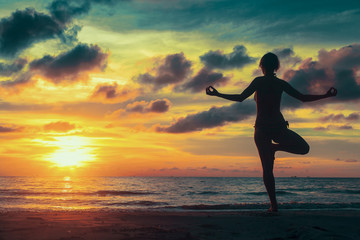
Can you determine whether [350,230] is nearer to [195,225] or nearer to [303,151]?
[303,151]

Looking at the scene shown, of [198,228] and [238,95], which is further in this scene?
[238,95]

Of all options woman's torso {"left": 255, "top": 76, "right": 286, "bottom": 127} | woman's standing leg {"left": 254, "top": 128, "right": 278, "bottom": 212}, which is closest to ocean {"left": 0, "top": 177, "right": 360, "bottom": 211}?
woman's standing leg {"left": 254, "top": 128, "right": 278, "bottom": 212}

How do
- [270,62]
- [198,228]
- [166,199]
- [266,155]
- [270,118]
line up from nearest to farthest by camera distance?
[198,228]
[270,118]
[266,155]
[270,62]
[166,199]

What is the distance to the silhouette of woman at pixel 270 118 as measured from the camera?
5809 millimetres

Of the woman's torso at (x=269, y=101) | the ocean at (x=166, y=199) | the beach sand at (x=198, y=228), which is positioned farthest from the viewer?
the ocean at (x=166, y=199)

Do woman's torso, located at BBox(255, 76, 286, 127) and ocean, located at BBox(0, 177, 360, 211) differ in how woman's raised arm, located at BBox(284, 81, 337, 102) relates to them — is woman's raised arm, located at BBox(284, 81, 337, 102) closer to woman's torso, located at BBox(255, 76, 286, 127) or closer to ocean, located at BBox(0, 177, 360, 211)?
woman's torso, located at BBox(255, 76, 286, 127)

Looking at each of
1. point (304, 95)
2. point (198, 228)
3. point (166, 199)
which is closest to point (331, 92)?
point (304, 95)

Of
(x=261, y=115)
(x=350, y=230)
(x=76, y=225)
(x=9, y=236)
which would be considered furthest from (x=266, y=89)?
(x=9, y=236)

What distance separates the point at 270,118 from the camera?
19.5 ft

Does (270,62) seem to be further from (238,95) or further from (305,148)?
(305,148)

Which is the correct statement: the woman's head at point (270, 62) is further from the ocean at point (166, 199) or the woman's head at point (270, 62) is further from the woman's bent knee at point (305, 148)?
the ocean at point (166, 199)

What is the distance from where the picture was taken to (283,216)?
5418mm

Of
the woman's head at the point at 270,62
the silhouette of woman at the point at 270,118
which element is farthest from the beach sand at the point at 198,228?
the woman's head at the point at 270,62

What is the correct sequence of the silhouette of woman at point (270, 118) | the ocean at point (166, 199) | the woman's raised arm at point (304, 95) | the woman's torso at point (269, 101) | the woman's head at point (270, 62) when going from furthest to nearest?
the ocean at point (166, 199), the woman's head at point (270, 62), the woman's torso at point (269, 101), the silhouette of woman at point (270, 118), the woman's raised arm at point (304, 95)
